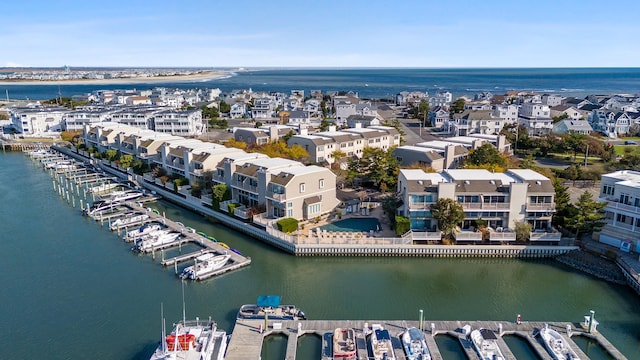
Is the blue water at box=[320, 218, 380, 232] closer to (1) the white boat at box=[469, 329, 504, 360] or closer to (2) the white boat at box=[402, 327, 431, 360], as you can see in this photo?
(2) the white boat at box=[402, 327, 431, 360]

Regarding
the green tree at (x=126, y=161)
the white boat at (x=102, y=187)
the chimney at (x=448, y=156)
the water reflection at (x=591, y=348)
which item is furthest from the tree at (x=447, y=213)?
the green tree at (x=126, y=161)

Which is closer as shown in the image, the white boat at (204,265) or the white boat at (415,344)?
the white boat at (415,344)

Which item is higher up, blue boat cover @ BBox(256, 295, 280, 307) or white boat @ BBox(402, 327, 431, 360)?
blue boat cover @ BBox(256, 295, 280, 307)

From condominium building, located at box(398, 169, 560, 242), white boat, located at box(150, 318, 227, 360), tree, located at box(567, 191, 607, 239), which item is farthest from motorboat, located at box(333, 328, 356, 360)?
tree, located at box(567, 191, 607, 239)

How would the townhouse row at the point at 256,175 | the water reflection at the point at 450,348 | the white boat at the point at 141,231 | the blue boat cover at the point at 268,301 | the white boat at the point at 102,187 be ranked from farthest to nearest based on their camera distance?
1. the white boat at the point at 102,187
2. the townhouse row at the point at 256,175
3. the white boat at the point at 141,231
4. the blue boat cover at the point at 268,301
5. the water reflection at the point at 450,348

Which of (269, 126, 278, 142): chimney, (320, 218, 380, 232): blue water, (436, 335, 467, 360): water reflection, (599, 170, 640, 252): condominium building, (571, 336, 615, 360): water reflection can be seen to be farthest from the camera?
(269, 126, 278, 142): chimney

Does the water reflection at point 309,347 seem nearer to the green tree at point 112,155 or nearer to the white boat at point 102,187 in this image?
the white boat at point 102,187
